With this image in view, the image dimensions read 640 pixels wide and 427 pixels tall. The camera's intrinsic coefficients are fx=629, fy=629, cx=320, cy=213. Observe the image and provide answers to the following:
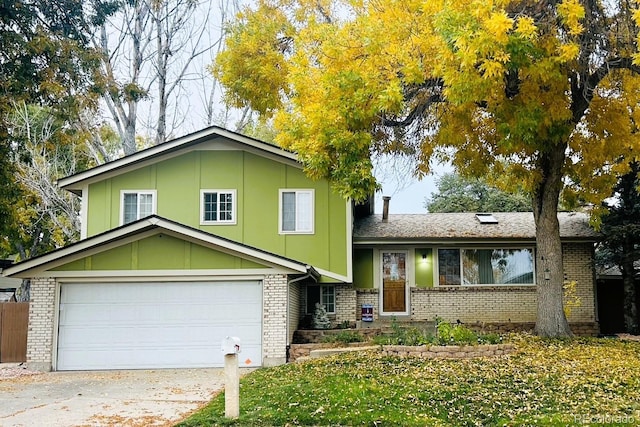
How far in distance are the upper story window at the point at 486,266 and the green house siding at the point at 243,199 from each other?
12.5 feet

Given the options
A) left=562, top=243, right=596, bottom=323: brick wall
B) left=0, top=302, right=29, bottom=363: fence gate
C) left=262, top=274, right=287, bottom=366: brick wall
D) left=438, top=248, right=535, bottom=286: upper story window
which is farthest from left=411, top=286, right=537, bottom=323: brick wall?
left=0, top=302, right=29, bottom=363: fence gate

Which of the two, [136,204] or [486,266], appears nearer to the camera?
[136,204]

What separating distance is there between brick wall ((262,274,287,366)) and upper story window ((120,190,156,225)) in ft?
16.1

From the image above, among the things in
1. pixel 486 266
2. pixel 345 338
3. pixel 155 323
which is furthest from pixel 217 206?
pixel 486 266

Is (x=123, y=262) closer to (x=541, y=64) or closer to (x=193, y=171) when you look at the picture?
(x=193, y=171)

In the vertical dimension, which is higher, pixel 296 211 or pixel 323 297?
pixel 296 211

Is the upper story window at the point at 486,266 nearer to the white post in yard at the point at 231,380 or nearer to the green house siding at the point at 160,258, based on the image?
the green house siding at the point at 160,258

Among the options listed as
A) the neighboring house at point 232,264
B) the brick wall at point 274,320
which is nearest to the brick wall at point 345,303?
the neighboring house at point 232,264

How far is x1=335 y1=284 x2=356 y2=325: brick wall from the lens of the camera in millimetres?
18406

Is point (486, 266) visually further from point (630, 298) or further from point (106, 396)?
point (106, 396)

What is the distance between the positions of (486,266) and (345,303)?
15.1 ft

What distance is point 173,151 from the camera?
17953 millimetres

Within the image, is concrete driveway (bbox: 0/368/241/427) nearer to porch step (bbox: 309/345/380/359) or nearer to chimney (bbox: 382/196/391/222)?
porch step (bbox: 309/345/380/359)

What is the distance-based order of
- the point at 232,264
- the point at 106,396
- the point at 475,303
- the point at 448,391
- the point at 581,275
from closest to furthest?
the point at 448,391 → the point at 106,396 → the point at 232,264 → the point at 475,303 → the point at 581,275
